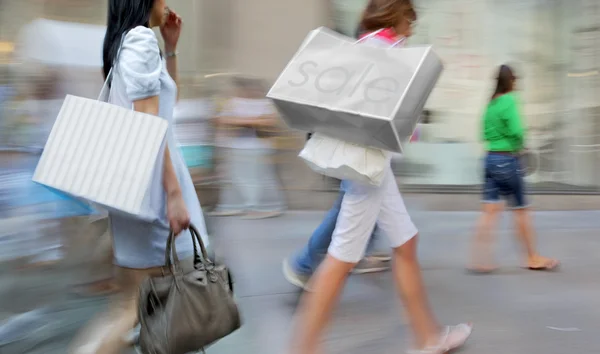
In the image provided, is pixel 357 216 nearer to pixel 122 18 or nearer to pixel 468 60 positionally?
pixel 122 18

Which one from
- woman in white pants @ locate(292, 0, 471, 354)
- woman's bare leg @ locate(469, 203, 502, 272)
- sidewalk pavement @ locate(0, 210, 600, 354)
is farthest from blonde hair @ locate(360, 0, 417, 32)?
woman's bare leg @ locate(469, 203, 502, 272)

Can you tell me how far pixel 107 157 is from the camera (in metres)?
2.41

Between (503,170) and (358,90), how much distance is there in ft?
9.02

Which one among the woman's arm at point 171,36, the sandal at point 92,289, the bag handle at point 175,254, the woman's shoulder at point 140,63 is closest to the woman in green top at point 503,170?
the sandal at point 92,289

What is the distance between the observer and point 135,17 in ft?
8.48

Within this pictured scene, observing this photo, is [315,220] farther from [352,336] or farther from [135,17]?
[135,17]

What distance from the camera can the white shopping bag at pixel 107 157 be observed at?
2365 mm

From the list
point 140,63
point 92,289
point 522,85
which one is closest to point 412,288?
point 140,63

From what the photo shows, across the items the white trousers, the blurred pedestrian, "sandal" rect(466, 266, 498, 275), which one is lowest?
the blurred pedestrian

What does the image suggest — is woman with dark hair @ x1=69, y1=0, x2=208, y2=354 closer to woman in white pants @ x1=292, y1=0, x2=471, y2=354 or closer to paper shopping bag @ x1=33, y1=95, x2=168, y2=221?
paper shopping bag @ x1=33, y1=95, x2=168, y2=221

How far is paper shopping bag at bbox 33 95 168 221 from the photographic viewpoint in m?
2.37

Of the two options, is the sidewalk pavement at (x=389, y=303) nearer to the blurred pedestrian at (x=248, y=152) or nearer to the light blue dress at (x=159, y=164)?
the blurred pedestrian at (x=248, y=152)

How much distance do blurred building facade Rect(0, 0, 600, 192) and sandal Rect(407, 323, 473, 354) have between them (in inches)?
175

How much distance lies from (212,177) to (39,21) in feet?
5.98
